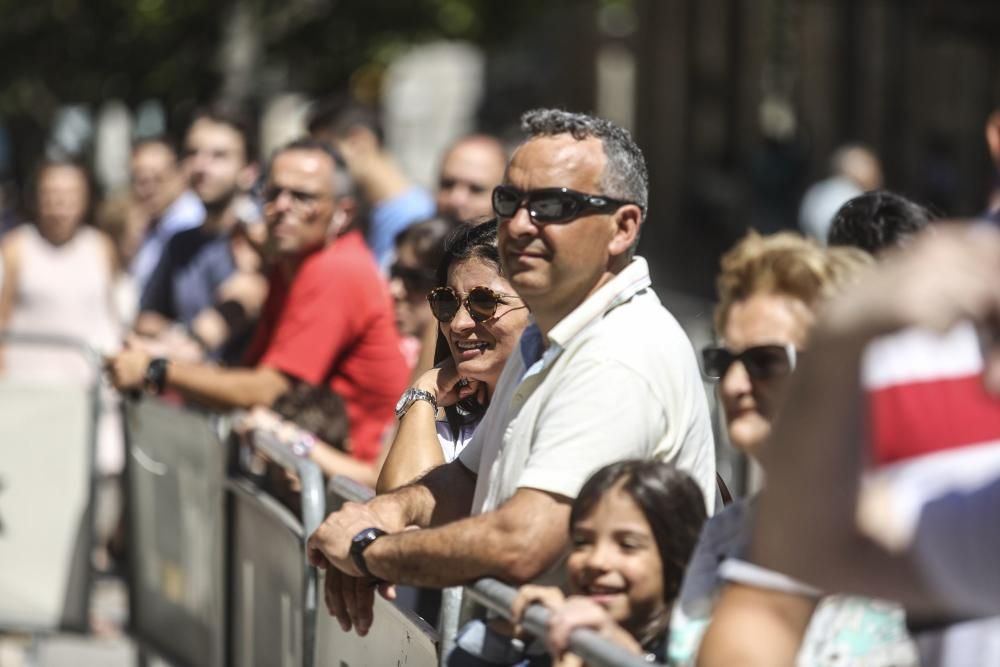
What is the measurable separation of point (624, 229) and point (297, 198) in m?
3.00

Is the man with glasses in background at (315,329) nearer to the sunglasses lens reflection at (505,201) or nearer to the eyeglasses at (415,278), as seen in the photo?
the eyeglasses at (415,278)

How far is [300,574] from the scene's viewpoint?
4891 millimetres

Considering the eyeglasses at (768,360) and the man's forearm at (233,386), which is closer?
the eyeglasses at (768,360)

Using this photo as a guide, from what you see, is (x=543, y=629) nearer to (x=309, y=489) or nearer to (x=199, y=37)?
(x=309, y=489)

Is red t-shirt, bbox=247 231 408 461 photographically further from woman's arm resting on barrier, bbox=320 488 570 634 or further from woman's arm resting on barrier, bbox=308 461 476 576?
woman's arm resting on barrier, bbox=320 488 570 634

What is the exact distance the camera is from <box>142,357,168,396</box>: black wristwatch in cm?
666

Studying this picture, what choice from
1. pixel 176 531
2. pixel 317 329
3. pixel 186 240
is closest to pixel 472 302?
pixel 317 329

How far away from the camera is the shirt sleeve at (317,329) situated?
20.3ft

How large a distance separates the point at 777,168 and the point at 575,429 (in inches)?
678

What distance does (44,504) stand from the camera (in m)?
7.60

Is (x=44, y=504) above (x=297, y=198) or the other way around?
the other way around

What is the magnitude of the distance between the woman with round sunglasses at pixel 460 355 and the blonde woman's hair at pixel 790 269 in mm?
810

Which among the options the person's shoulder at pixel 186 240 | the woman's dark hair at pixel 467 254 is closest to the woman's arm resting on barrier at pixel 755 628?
the woman's dark hair at pixel 467 254

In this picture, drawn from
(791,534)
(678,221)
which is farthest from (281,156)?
(678,221)
